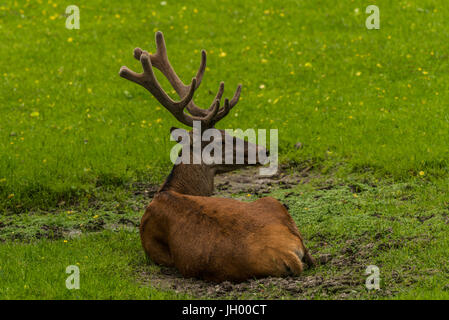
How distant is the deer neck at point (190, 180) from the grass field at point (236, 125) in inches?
31.7

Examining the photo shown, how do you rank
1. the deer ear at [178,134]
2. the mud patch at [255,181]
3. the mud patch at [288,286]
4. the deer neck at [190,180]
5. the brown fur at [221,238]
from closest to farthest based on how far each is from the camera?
the mud patch at [288,286]
the brown fur at [221,238]
the deer neck at [190,180]
the deer ear at [178,134]
the mud patch at [255,181]

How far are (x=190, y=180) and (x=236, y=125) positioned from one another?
180 inches

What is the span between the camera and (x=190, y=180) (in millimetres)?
7824

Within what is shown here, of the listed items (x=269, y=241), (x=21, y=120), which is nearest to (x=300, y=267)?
(x=269, y=241)

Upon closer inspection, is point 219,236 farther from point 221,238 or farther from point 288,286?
point 288,286

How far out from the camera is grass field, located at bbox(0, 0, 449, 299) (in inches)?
286

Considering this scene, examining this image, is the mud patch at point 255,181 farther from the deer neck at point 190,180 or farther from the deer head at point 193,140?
the deer neck at point 190,180

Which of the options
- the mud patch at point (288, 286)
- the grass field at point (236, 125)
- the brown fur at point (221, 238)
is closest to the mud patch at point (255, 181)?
the grass field at point (236, 125)

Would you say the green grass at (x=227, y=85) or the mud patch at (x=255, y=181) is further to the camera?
the green grass at (x=227, y=85)

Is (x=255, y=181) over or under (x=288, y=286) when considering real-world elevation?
over

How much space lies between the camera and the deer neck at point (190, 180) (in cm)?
772

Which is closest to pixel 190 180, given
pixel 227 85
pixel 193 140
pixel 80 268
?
pixel 193 140

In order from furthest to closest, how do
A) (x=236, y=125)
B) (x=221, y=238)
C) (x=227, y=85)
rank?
(x=227, y=85) → (x=236, y=125) → (x=221, y=238)

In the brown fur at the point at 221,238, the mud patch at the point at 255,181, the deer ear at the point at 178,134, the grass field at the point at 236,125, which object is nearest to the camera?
the brown fur at the point at 221,238
